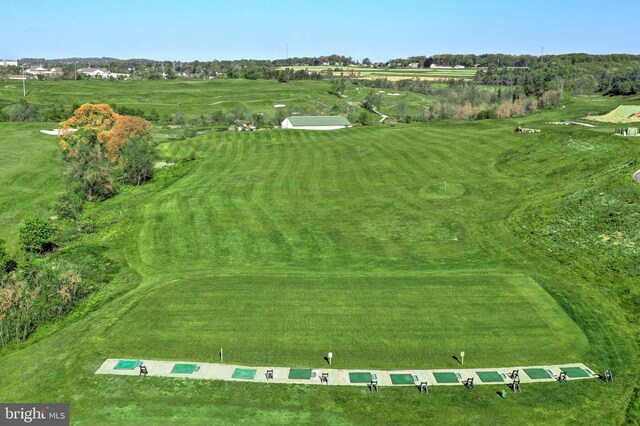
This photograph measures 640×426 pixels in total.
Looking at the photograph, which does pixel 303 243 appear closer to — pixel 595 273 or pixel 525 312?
pixel 525 312

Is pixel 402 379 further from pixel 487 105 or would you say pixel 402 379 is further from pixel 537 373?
pixel 487 105

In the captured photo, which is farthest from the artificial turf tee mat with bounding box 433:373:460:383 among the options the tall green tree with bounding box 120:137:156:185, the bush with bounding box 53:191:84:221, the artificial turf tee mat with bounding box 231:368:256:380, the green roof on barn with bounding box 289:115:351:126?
the green roof on barn with bounding box 289:115:351:126

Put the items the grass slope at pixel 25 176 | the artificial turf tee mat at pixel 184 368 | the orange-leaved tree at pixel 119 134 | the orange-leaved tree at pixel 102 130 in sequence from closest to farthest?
1. the artificial turf tee mat at pixel 184 368
2. the grass slope at pixel 25 176
3. the orange-leaved tree at pixel 102 130
4. the orange-leaved tree at pixel 119 134

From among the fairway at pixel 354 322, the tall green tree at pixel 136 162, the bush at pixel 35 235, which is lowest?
the fairway at pixel 354 322

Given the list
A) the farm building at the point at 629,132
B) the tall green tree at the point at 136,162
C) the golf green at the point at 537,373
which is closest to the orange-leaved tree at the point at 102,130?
the tall green tree at the point at 136,162

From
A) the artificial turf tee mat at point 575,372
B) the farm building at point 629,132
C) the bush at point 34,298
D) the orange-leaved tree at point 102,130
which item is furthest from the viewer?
the orange-leaved tree at point 102,130

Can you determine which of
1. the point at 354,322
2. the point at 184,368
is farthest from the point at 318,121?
the point at 184,368

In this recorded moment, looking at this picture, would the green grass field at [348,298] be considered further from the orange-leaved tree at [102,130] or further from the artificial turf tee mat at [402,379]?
the orange-leaved tree at [102,130]
